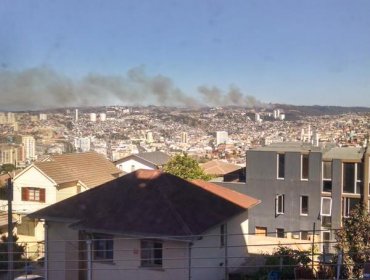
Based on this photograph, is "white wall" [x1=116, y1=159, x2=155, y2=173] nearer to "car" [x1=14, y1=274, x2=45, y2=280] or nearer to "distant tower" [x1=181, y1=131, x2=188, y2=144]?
"distant tower" [x1=181, y1=131, x2=188, y2=144]

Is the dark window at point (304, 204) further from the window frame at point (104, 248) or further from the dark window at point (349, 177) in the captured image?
the window frame at point (104, 248)

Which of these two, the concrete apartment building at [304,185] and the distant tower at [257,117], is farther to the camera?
the concrete apartment building at [304,185]

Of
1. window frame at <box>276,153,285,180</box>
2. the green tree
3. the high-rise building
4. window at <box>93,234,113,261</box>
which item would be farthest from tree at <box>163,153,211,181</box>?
window at <box>93,234,113,261</box>

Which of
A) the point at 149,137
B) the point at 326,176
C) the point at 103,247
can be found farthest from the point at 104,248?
the point at 326,176

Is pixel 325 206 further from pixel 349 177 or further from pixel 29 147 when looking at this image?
pixel 29 147

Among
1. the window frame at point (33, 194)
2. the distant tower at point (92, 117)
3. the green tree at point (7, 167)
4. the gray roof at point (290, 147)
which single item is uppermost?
the distant tower at point (92, 117)

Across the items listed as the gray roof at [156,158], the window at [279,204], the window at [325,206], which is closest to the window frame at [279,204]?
the window at [279,204]

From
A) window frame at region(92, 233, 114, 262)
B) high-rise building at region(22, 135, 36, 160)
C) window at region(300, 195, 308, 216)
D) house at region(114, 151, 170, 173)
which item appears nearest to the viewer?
window frame at region(92, 233, 114, 262)
